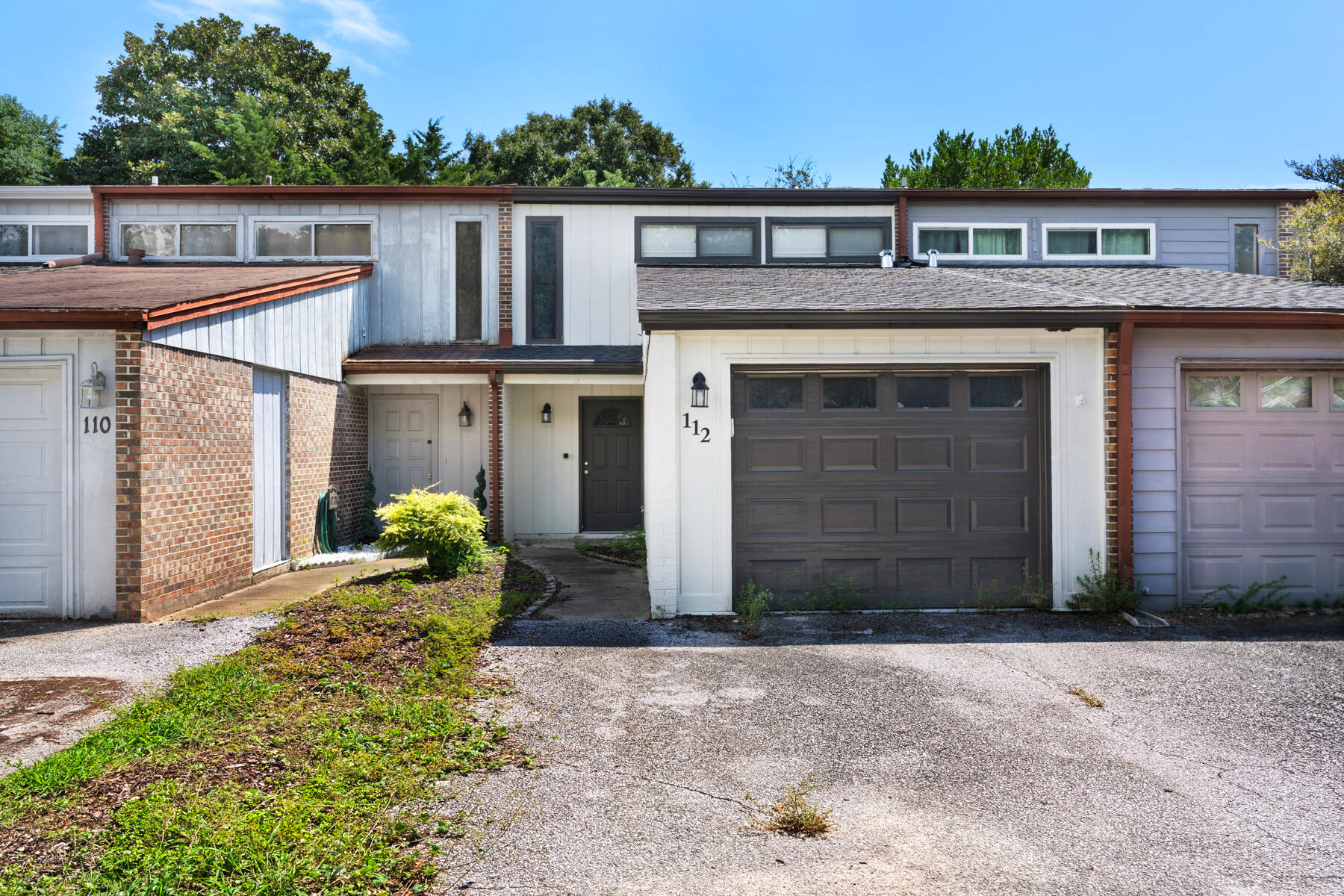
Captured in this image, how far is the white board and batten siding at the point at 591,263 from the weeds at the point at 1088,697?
9171 mm

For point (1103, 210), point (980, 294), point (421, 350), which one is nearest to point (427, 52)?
point (421, 350)

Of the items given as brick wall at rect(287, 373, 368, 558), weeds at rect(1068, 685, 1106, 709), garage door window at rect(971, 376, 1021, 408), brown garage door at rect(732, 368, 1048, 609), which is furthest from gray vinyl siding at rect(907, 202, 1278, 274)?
brick wall at rect(287, 373, 368, 558)

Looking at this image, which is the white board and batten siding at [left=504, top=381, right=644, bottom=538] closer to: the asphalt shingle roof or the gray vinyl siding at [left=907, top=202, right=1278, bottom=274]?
the asphalt shingle roof

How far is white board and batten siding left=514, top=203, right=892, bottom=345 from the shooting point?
12898 millimetres

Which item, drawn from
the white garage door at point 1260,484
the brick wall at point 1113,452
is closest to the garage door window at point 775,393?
the brick wall at point 1113,452

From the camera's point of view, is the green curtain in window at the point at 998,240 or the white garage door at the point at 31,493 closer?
the white garage door at the point at 31,493

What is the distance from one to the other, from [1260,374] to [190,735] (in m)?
9.41

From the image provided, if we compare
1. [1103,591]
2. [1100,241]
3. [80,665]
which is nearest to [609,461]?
[1103,591]

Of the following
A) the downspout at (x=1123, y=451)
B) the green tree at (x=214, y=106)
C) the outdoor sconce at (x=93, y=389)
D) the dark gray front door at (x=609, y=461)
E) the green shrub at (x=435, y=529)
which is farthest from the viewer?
the green tree at (x=214, y=106)

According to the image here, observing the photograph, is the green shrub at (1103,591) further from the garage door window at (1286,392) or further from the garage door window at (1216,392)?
the garage door window at (1286,392)

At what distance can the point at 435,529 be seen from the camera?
335 inches

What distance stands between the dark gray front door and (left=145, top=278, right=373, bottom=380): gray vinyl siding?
397 centimetres

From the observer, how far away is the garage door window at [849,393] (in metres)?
7.37

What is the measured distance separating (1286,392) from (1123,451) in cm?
197
